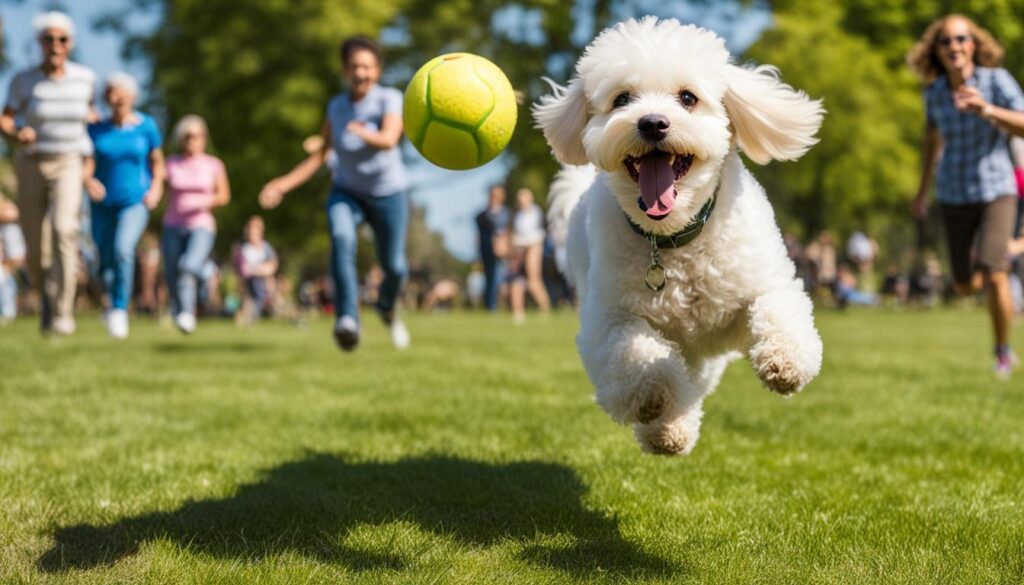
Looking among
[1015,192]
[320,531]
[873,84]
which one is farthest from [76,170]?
[873,84]

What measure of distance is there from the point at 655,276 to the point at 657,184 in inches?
14.8

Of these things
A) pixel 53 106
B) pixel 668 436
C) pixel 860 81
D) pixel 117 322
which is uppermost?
pixel 860 81

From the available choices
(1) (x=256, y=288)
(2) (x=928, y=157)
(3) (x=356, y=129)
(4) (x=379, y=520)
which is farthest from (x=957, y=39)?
(1) (x=256, y=288)

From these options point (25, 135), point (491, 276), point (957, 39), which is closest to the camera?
point (957, 39)

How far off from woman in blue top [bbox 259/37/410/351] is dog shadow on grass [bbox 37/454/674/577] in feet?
12.0

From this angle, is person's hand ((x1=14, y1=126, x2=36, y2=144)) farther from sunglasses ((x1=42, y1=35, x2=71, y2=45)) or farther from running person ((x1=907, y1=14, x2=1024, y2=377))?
running person ((x1=907, y1=14, x2=1024, y2=377))

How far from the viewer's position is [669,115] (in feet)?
11.6

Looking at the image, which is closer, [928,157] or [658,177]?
[658,177]

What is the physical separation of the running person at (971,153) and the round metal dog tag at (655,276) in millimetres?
4795

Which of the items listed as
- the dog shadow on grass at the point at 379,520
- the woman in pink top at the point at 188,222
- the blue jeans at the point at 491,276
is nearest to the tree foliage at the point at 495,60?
the blue jeans at the point at 491,276

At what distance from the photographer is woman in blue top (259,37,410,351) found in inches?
328

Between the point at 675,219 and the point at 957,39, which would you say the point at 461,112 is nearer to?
the point at 675,219

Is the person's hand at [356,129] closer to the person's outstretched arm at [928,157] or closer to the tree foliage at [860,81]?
the person's outstretched arm at [928,157]

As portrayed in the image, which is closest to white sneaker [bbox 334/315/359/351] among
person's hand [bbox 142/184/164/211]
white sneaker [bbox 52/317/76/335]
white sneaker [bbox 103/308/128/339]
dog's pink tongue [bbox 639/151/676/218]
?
white sneaker [bbox 103/308/128/339]
